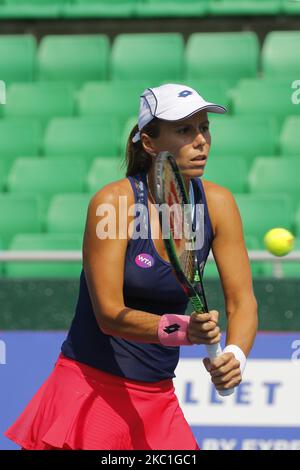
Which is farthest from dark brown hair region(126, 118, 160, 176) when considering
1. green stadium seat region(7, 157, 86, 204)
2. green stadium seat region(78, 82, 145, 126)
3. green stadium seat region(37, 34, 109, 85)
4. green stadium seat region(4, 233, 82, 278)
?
green stadium seat region(37, 34, 109, 85)

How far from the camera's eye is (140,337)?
9.86 ft

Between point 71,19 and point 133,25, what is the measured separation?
0.53 m

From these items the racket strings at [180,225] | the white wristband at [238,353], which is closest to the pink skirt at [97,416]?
the white wristband at [238,353]

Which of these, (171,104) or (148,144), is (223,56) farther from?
(171,104)

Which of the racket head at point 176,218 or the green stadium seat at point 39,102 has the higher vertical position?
the racket head at point 176,218

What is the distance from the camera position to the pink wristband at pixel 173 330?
2.91 meters

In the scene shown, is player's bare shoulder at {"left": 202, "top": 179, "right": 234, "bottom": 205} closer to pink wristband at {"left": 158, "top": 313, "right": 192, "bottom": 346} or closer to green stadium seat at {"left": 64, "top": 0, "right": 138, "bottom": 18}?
pink wristband at {"left": 158, "top": 313, "right": 192, "bottom": 346}

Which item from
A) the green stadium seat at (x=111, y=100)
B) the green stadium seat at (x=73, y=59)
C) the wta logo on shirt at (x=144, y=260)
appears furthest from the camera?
the green stadium seat at (x=73, y=59)

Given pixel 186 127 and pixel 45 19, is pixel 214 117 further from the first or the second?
pixel 186 127

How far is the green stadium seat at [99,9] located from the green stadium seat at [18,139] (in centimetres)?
143

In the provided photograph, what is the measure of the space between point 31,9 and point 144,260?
5822 millimetres

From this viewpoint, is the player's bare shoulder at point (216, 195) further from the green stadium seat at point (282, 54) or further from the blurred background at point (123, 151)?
the green stadium seat at point (282, 54)

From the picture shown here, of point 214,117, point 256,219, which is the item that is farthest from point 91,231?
point 214,117

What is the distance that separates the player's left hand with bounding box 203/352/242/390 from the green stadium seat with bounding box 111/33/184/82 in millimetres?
5188
